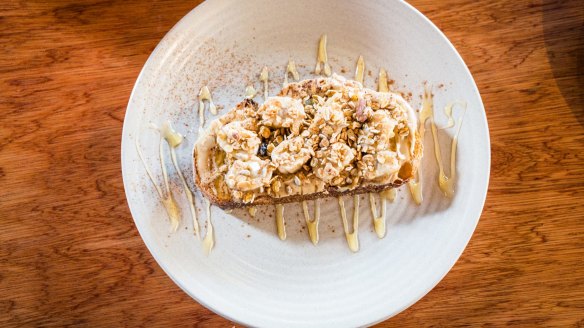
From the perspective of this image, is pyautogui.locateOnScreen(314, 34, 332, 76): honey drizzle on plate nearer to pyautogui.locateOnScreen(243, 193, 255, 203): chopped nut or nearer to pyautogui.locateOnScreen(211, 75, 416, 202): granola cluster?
pyautogui.locateOnScreen(211, 75, 416, 202): granola cluster

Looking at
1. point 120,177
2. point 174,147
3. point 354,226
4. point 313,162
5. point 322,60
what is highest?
point 322,60

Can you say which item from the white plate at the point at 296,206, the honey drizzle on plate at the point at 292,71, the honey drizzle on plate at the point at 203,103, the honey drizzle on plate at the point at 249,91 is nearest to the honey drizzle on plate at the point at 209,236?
the white plate at the point at 296,206

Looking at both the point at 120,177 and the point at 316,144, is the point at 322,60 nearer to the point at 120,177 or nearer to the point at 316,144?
the point at 316,144

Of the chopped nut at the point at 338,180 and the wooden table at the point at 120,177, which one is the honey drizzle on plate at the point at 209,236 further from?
the chopped nut at the point at 338,180

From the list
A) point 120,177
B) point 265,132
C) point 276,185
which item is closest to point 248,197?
point 276,185

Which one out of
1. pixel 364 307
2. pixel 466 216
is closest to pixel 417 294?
pixel 364 307

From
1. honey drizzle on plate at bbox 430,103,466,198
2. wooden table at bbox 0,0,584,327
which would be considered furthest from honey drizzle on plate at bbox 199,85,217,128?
honey drizzle on plate at bbox 430,103,466,198

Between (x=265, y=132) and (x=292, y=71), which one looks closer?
(x=265, y=132)
